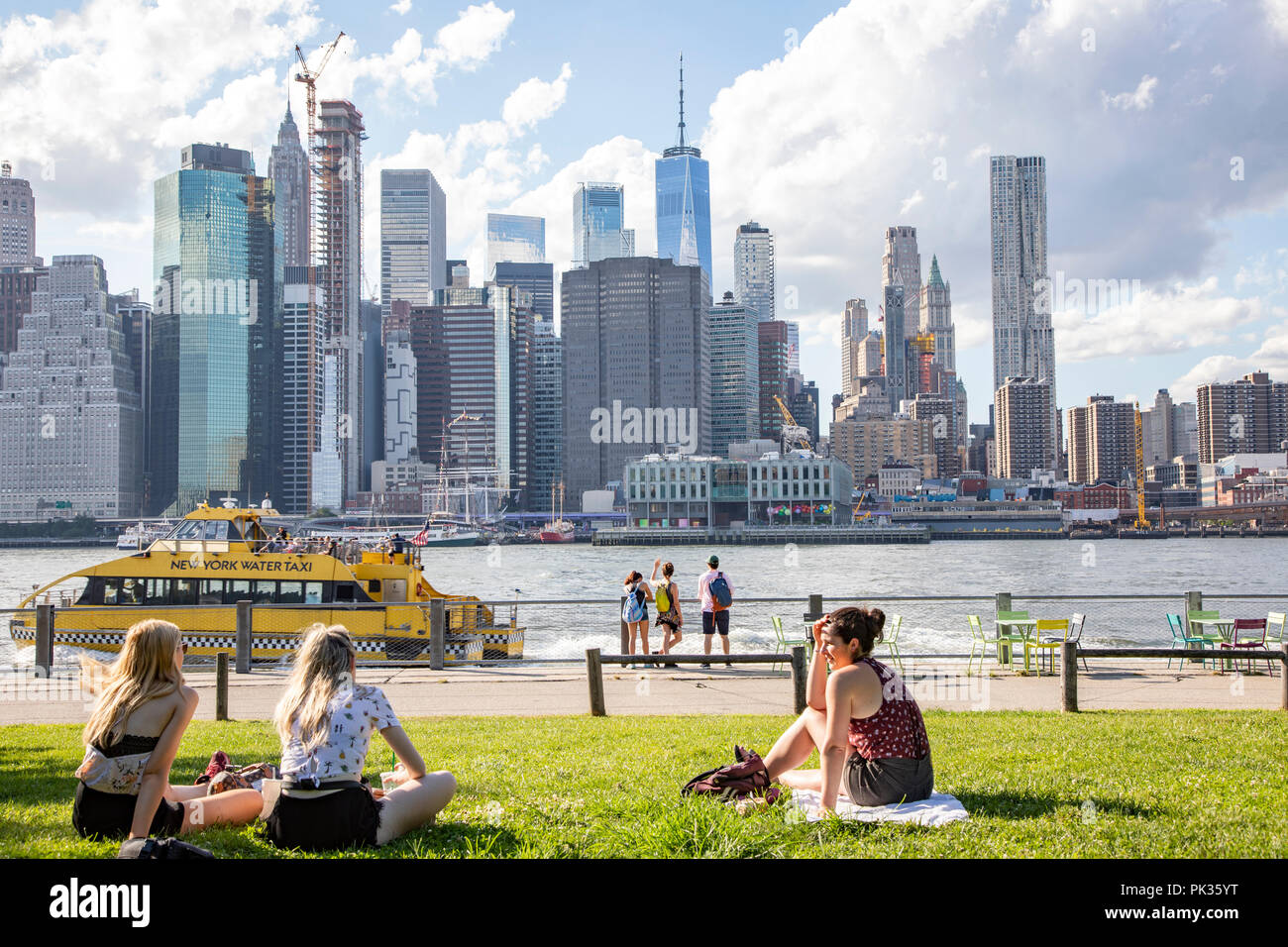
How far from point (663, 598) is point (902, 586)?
45922 mm

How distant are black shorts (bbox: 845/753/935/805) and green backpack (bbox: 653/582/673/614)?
10429mm

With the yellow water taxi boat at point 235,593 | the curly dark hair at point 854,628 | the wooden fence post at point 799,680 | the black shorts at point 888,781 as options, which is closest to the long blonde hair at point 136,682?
the curly dark hair at point 854,628

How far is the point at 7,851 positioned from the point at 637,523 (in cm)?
17203

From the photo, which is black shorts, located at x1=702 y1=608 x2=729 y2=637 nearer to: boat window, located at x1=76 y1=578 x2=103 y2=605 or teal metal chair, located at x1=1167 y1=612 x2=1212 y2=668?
teal metal chair, located at x1=1167 y1=612 x2=1212 y2=668

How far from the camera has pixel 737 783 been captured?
6.44m

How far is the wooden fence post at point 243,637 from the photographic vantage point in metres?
15.7

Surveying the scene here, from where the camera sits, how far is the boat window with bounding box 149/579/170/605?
926 inches

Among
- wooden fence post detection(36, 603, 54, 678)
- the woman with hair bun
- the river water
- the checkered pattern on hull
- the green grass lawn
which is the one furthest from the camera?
the river water

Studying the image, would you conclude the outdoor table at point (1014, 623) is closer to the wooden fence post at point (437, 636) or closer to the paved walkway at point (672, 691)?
the paved walkway at point (672, 691)

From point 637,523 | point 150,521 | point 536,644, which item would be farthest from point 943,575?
point 150,521

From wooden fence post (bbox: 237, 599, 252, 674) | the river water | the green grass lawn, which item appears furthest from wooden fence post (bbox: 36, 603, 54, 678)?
the river water

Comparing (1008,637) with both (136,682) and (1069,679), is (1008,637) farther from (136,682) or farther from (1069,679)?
(136,682)
